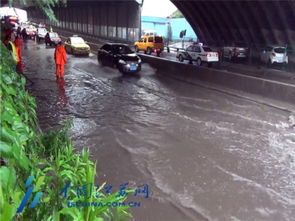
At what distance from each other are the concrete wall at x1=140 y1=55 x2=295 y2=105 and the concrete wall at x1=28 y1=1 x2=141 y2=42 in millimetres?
18168

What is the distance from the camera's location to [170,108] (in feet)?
43.0

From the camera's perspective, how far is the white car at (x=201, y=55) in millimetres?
24406

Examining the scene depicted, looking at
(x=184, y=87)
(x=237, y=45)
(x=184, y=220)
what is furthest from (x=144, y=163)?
(x=237, y=45)

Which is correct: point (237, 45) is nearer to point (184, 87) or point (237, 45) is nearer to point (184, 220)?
point (184, 87)

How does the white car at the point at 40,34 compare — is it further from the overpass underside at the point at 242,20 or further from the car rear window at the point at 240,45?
the car rear window at the point at 240,45

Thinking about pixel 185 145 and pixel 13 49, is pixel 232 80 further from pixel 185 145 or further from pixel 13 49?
pixel 13 49

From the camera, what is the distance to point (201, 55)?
81.5 feet

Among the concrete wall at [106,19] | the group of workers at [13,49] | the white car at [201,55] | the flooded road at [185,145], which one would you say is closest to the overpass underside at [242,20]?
the white car at [201,55]

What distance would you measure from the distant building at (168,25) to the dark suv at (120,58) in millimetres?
19489

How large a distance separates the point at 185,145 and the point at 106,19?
4389 centimetres

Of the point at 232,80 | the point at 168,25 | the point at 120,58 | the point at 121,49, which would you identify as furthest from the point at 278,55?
the point at 168,25

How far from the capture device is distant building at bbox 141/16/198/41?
1698 inches

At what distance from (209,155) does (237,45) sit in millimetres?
22841

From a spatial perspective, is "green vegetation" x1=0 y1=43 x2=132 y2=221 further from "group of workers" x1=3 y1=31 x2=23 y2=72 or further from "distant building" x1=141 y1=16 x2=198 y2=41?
"distant building" x1=141 y1=16 x2=198 y2=41
